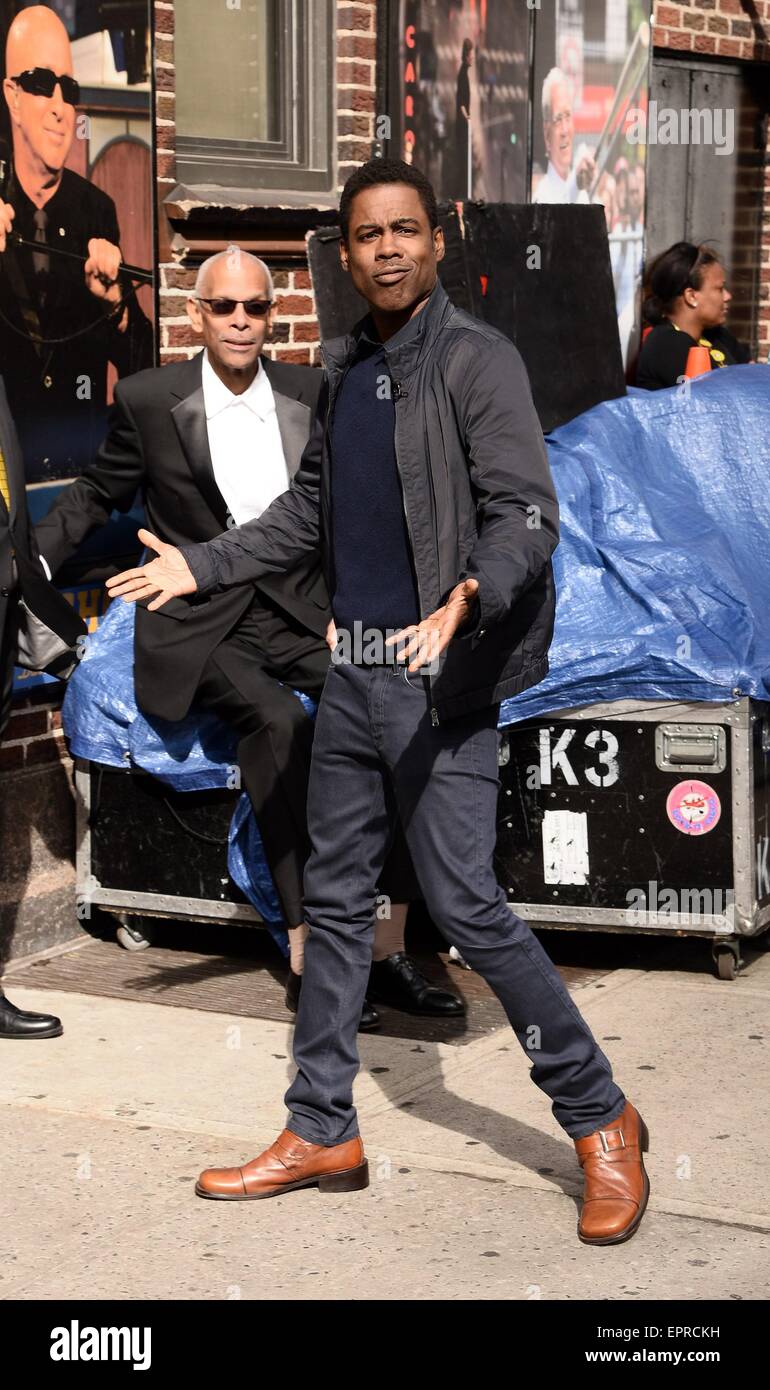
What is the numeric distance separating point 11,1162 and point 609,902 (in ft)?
6.77

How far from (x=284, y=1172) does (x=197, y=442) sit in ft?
7.75

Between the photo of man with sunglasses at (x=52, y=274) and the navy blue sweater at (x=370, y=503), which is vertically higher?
the photo of man with sunglasses at (x=52, y=274)

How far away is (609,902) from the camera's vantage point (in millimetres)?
5875

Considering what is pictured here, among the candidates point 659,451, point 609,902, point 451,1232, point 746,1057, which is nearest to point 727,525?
point 659,451

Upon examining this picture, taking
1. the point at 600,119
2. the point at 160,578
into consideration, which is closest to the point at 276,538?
the point at 160,578

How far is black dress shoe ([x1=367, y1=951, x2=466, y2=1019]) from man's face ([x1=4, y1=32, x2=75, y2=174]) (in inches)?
102

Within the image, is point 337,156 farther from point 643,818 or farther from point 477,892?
point 477,892

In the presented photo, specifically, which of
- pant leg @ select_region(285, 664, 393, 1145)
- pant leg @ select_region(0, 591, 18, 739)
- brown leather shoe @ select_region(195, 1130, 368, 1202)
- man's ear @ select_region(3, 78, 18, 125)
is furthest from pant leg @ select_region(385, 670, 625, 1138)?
man's ear @ select_region(3, 78, 18, 125)

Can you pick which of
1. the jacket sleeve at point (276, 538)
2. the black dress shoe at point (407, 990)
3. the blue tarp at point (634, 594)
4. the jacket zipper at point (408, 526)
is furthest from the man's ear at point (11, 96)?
the black dress shoe at point (407, 990)

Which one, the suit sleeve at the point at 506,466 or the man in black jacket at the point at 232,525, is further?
the man in black jacket at the point at 232,525

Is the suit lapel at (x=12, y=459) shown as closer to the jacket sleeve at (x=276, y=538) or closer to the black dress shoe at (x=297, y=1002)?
the jacket sleeve at (x=276, y=538)

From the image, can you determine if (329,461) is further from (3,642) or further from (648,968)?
(648,968)

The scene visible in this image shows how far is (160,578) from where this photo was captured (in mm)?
4297

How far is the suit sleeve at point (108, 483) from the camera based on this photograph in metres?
5.85
